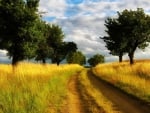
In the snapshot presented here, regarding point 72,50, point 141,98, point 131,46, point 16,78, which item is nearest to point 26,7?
point 16,78

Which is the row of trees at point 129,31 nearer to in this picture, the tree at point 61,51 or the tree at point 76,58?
the tree at point 61,51

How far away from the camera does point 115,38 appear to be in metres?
69.9

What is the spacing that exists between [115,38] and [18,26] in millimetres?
34675

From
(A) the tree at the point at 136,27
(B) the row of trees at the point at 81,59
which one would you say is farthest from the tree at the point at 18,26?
(B) the row of trees at the point at 81,59

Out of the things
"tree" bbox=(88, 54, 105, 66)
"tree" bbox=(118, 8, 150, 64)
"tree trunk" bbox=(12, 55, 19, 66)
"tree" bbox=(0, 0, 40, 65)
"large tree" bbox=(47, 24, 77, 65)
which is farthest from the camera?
"tree" bbox=(88, 54, 105, 66)

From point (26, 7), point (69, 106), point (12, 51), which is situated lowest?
point (69, 106)

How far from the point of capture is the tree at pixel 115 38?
224 ft

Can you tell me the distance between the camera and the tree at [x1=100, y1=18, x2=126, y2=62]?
68350 mm

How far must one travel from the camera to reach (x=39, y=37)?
39844 mm

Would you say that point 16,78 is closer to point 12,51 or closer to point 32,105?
point 32,105

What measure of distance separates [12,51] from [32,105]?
27.4m

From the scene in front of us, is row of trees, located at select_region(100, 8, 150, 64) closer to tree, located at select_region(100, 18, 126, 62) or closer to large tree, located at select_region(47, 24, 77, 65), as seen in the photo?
tree, located at select_region(100, 18, 126, 62)

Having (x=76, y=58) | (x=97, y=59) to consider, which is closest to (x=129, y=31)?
(x=76, y=58)

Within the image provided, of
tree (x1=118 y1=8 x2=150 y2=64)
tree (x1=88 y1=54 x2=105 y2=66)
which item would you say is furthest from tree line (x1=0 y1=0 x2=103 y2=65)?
tree (x1=88 y1=54 x2=105 y2=66)
